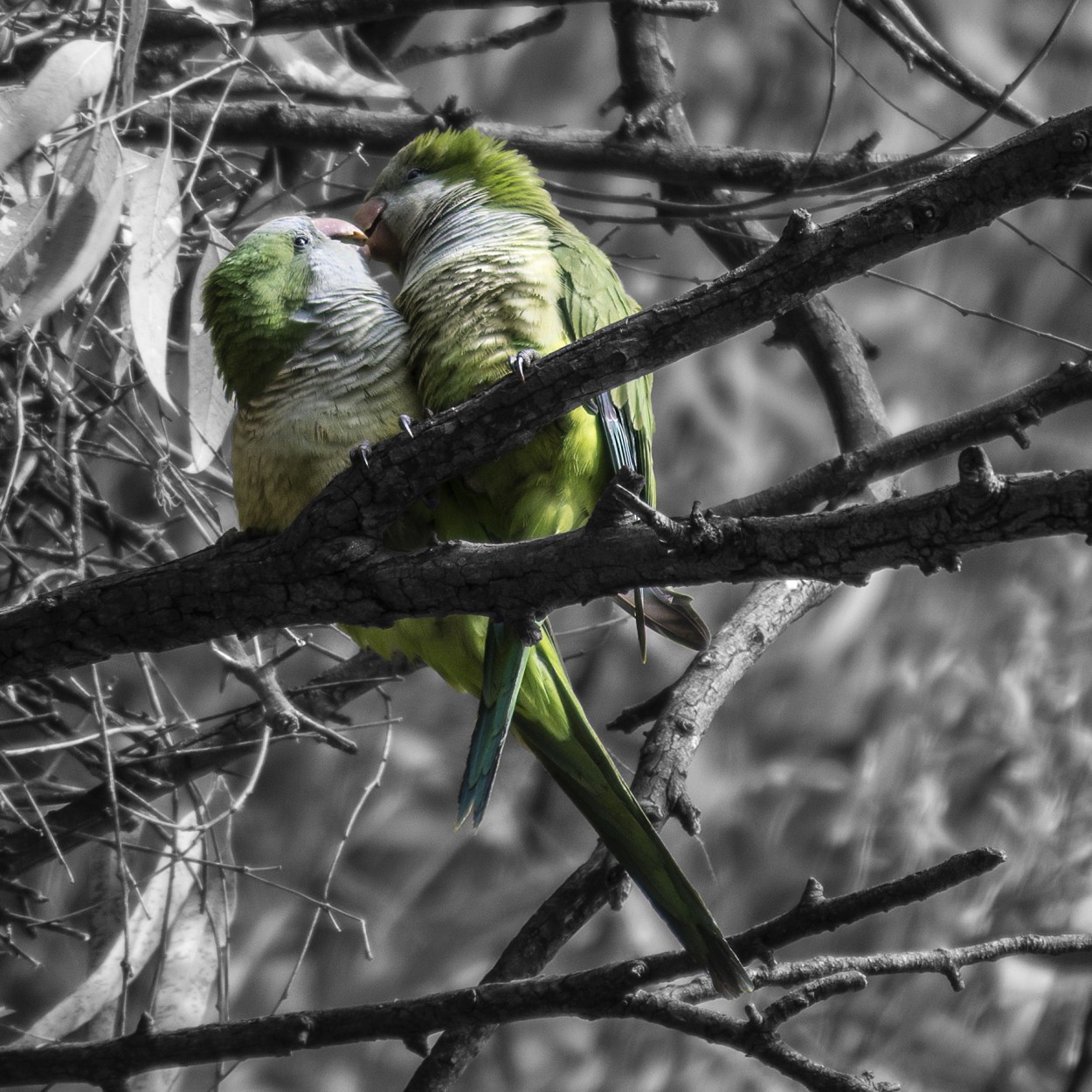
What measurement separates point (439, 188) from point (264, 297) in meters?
0.35

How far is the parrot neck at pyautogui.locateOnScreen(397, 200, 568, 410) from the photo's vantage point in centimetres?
126

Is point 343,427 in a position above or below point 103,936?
above

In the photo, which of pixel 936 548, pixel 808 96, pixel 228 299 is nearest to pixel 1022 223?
pixel 808 96

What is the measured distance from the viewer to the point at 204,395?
4.62 ft

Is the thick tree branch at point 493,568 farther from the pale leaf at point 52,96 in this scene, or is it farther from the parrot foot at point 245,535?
the pale leaf at point 52,96

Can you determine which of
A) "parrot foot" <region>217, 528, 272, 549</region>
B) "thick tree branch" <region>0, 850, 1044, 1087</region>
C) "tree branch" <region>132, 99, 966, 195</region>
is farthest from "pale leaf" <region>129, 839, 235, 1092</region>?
"tree branch" <region>132, 99, 966, 195</region>

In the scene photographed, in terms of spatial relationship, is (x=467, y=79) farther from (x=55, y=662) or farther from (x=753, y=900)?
(x=55, y=662)

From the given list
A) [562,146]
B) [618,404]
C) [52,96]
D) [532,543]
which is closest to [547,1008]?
[532,543]

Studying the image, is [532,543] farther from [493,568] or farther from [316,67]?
[316,67]

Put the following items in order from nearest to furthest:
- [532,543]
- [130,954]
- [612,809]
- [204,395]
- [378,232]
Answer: [532,543] < [612,809] < [204,395] < [130,954] < [378,232]

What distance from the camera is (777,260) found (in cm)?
83

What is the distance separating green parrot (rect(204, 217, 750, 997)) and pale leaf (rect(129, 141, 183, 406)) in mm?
151

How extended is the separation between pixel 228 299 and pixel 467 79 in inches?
81.8

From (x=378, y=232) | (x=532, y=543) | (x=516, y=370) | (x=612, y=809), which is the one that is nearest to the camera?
(x=532, y=543)
